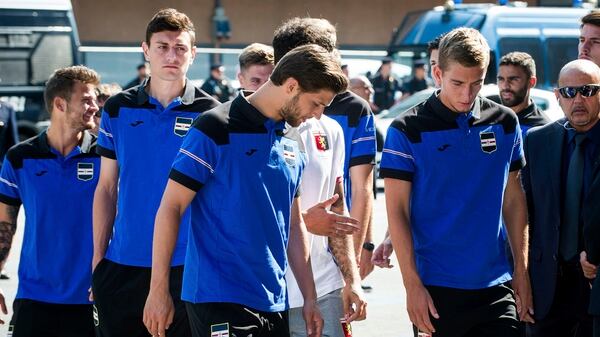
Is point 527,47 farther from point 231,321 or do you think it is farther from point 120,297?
point 231,321

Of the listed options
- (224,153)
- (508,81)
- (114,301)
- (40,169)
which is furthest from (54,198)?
(508,81)

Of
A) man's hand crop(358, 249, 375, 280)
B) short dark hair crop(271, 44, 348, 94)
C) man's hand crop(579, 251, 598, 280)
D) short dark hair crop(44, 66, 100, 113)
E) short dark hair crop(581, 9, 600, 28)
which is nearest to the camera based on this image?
short dark hair crop(271, 44, 348, 94)

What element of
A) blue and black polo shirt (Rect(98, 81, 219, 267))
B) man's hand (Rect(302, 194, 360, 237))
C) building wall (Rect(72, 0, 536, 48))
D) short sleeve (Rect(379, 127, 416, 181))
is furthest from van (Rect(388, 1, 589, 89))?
man's hand (Rect(302, 194, 360, 237))

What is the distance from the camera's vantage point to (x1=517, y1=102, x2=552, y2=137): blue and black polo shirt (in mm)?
7656

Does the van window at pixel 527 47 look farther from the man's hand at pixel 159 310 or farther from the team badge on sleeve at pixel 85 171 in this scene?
the man's hand at pixel 159 310

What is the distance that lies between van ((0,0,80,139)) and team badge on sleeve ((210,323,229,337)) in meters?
19.0

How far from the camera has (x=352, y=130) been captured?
20.9ft

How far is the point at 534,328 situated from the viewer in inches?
249

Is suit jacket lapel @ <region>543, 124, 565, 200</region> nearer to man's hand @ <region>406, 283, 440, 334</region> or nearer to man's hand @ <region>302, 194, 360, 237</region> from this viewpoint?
man's hand @ <region>406, 283, 440, 334</region>

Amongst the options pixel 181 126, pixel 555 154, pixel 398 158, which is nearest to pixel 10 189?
pixel 181 126

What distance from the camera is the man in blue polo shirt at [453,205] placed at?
5402mm

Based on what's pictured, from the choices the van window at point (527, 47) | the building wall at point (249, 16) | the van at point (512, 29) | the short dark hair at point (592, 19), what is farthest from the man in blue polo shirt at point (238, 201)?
the building wall at point (249, 16)

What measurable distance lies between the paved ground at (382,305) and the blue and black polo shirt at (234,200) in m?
4.57

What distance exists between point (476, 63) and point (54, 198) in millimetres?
2329
